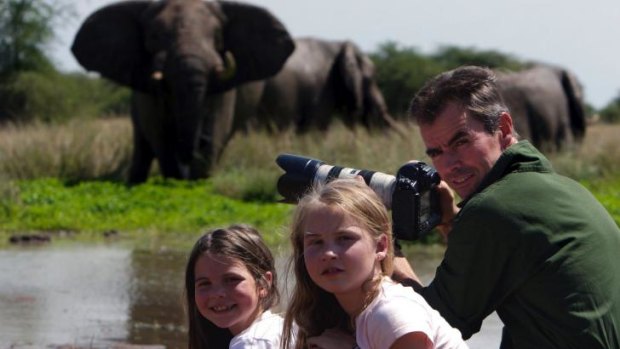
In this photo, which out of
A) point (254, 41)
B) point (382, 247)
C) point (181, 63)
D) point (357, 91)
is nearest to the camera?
point (382, 247)

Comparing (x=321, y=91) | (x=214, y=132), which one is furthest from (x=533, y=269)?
(x=321, y=91)

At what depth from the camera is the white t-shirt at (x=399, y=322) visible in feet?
13.4

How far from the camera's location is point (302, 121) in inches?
909

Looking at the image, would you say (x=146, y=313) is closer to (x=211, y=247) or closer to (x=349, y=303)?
(x=211, y=247)

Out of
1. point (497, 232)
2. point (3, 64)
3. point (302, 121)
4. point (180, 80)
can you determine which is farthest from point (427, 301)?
point (3, 64)

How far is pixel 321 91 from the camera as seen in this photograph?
23625 millimetres

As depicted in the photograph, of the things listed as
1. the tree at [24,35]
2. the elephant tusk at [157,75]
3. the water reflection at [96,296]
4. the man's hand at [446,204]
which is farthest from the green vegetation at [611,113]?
the man's hand at [446,204]

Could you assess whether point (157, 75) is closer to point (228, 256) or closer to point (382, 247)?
point (228, 256)

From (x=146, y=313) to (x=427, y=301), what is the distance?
197 inches

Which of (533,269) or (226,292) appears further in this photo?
(226,292)

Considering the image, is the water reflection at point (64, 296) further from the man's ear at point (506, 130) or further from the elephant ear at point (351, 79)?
the elephant ear at point (351, 79)

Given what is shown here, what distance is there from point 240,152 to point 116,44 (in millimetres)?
2001

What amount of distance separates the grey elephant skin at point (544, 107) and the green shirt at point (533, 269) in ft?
50.8

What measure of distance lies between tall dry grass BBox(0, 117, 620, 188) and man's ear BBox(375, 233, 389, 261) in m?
12.4
